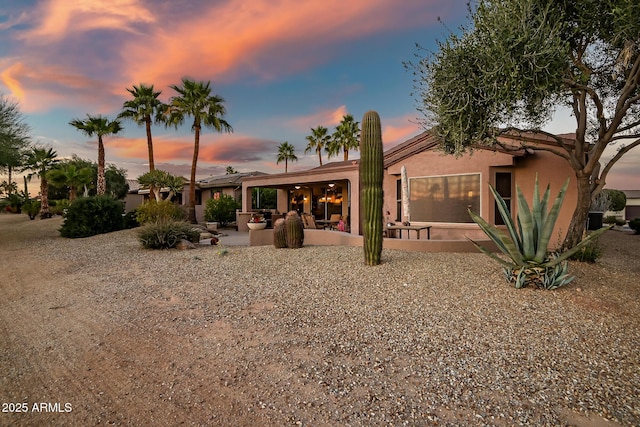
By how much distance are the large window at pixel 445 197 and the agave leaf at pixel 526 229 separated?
5945 mm

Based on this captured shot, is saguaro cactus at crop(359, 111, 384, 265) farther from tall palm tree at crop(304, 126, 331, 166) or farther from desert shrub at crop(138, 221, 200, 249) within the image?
tall palm tree at crop(304, 126, 331, 166)

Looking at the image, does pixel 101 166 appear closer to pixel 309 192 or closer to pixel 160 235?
pixel 309 192

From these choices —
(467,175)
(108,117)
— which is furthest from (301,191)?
(108,117)

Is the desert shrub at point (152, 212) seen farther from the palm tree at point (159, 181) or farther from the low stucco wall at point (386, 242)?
the palm tree at point (159, 181)

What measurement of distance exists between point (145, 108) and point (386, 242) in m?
21.5

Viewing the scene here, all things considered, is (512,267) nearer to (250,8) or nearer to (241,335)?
(241,335)

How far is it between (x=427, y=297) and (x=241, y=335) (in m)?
3.06

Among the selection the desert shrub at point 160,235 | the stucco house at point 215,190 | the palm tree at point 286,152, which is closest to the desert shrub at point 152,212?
the desert shrub at point 160,235

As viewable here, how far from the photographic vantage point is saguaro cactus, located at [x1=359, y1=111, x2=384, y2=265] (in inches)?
291

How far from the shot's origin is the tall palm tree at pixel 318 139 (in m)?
35.8

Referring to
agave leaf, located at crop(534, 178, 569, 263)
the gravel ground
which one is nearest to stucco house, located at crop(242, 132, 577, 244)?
agave leaf, located at crop(534, 178, 569, 263)

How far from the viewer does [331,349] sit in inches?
146

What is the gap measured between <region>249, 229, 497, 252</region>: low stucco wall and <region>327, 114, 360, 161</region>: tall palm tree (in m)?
22.5

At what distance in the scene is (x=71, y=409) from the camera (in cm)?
273
